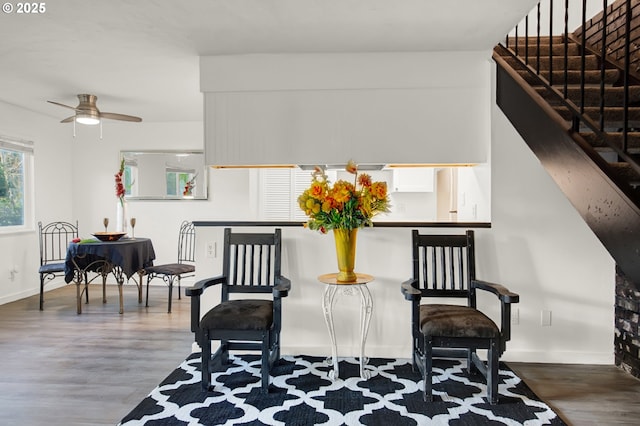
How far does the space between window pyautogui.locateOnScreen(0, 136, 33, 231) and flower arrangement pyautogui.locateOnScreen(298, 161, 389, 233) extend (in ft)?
14.4

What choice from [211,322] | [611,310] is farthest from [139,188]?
[611,310]

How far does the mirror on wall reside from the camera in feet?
19.6

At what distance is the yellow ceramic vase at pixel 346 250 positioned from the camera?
2.79m

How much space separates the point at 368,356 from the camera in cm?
321

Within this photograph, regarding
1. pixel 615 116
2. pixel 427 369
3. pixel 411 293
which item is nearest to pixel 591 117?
pixel 615 116

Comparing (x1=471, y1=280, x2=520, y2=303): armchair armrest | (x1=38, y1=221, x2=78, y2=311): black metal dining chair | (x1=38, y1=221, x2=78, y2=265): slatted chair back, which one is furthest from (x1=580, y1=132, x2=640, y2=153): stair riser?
(x1=38, y1=221, x2=78, y2=265): slatted chair back

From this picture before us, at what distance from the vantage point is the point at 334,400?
2.48 meters

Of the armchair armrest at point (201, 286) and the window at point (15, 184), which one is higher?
the window at point (15, 184)

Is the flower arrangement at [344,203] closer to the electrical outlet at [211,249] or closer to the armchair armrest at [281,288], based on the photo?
the armchair armrest at [281,288]

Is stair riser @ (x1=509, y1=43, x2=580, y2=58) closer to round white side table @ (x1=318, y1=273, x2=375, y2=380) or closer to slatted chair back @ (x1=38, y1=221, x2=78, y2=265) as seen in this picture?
round white side table @ (x1=318, y1=273, x2=375, y2=380)

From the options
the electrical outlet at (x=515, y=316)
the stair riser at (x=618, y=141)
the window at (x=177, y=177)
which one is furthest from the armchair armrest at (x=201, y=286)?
the window at (x=177, y=177)

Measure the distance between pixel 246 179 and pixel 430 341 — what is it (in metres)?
4.03

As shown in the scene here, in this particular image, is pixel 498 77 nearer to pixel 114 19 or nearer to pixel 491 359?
pixel 491 359

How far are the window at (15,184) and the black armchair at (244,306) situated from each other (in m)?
3.64
